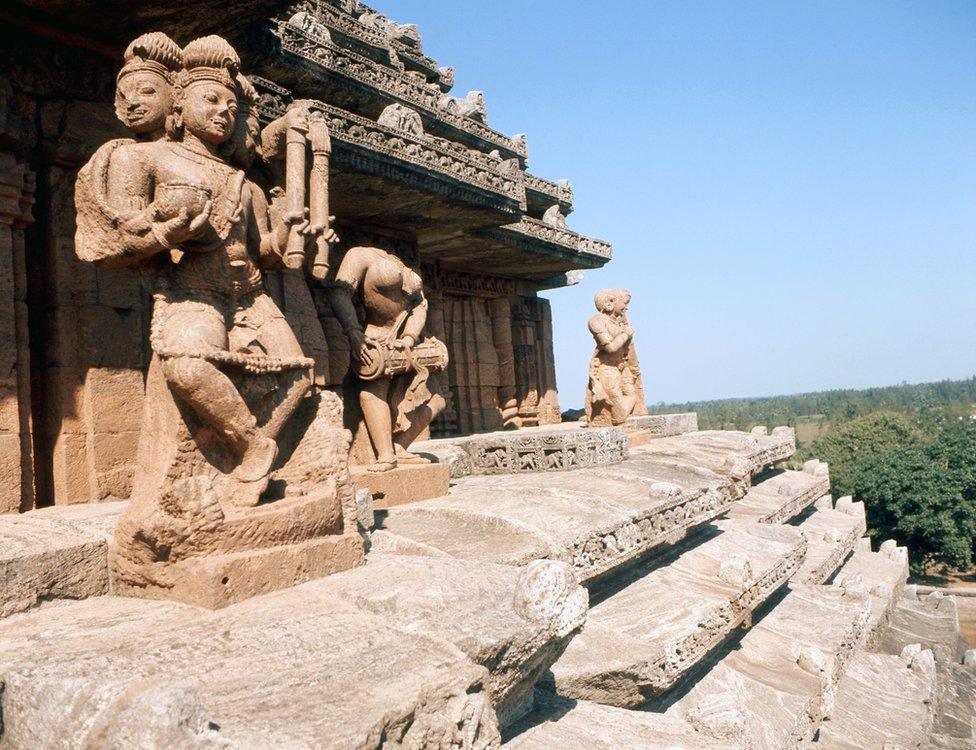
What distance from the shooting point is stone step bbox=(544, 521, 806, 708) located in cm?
376

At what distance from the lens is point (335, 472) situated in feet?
12.1

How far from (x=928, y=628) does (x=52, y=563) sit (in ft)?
28.6

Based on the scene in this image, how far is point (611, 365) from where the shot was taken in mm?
10750

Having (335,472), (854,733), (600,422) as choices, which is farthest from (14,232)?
(600,422)

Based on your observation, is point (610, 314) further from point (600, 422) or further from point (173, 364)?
point (173, 364)

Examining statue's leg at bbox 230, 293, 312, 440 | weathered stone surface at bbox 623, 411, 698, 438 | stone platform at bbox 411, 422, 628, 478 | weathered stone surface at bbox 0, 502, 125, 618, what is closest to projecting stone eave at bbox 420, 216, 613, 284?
weathered stone surface at bbox 623, 411, 698, 438

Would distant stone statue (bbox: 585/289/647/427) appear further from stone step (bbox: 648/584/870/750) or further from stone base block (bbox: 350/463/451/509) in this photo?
stone base block (bbox: 350/463/451/509)

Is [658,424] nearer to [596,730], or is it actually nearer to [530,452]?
[530,452]

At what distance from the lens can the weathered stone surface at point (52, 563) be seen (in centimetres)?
312

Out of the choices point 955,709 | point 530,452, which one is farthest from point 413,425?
point 955,709

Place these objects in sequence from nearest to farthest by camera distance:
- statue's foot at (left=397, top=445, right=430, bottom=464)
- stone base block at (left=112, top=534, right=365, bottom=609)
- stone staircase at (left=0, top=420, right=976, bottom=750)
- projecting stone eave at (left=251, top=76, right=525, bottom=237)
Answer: stone staircase at (left=0, top=420, right=976, bottom=750), stone base block at (left=112, top=534, right=365, bottom=609), statue's foot at (left=397, top=445, right=430, bottom=464), projecting stone eave at (left=251, top=76, right=525, bottom=237)

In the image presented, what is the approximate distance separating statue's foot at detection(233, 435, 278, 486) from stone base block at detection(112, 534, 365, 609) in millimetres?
356

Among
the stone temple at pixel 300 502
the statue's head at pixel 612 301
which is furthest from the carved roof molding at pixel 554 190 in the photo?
the stone temple at pixel 300 502

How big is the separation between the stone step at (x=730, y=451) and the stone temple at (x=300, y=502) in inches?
8.4
